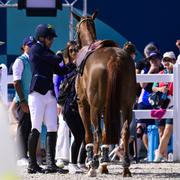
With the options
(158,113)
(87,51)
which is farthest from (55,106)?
(158,113)

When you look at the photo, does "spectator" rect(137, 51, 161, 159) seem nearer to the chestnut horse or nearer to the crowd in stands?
the crowd in stands

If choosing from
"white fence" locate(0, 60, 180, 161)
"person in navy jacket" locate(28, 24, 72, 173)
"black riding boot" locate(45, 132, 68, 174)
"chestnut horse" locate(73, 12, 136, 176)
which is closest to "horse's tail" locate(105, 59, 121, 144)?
"chestnut horse" locate(73, 12, 136, 176)

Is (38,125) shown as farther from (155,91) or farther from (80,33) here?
(155,91)

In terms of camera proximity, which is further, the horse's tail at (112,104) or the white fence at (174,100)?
the white fence at (174,100)

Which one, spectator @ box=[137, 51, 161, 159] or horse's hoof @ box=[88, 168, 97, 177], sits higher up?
spectator @ box=[137, 51, 161, 159]

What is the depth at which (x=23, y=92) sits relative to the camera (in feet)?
34.6

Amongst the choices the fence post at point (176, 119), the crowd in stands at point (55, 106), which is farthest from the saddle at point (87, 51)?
the fence post at point (176, 119)

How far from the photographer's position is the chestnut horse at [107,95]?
30.0 ft

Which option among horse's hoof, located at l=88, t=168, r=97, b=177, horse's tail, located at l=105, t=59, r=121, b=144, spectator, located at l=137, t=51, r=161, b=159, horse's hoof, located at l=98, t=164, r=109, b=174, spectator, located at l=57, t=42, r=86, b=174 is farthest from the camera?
spectator, located at l=137, t=51, r=161, b=159

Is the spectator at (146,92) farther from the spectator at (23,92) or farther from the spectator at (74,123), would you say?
the spectator at (74,123)

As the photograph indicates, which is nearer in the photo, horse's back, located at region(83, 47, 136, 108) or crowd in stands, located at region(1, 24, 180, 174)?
horse's back, located at region(83, 47, 136, 108)

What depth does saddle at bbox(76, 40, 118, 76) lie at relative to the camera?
9578 millimetres

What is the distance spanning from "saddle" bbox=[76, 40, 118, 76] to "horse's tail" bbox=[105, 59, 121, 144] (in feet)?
1.62

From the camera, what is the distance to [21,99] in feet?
33.7
